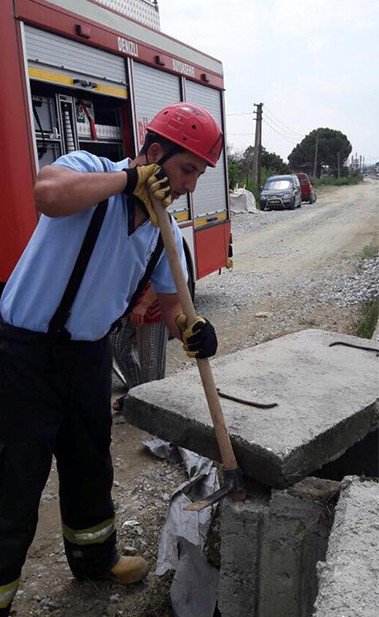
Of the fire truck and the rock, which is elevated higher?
the fire truck

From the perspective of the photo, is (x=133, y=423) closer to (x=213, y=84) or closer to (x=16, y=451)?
(x=16, y=451)

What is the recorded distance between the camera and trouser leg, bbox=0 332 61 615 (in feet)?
7.55

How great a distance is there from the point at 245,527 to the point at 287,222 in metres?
18.7

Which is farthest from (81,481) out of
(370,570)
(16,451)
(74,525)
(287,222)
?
(287,222)

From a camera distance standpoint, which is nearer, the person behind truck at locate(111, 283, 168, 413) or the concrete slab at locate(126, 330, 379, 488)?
the concrete slab at locate(126, 330, 379, 488)

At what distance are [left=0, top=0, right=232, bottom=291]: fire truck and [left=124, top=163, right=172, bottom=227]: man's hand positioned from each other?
2.10 metres

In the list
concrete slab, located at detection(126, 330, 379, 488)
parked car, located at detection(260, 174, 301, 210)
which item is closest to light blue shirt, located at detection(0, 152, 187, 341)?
concrete slab, located at detection(126, 330, 379, 488)

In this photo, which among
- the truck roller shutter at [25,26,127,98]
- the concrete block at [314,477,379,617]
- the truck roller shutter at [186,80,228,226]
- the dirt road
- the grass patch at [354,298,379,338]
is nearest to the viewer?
the concrete block at [314,477,379,617]

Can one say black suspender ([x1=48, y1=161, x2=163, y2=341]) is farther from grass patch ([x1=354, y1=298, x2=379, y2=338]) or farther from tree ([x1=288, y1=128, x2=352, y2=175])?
tree ([x1=288, y1=128, x2=352, y2=175])

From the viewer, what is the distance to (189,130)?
2.25m

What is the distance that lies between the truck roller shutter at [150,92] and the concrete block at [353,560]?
13.3 ft

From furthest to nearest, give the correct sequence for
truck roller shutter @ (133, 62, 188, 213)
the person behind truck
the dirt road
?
truck roller shutter @ (133, 62, 188, 213) < the person behind truck < the dirt road

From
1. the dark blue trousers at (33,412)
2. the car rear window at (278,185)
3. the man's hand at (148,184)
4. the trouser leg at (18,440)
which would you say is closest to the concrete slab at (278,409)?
the dark blue trousers at (33,412)

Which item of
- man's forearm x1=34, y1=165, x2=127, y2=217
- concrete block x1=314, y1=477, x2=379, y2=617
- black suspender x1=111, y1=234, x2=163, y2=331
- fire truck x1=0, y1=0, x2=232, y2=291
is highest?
fire truck x1=0, y1=0, x2=232, y2=291
